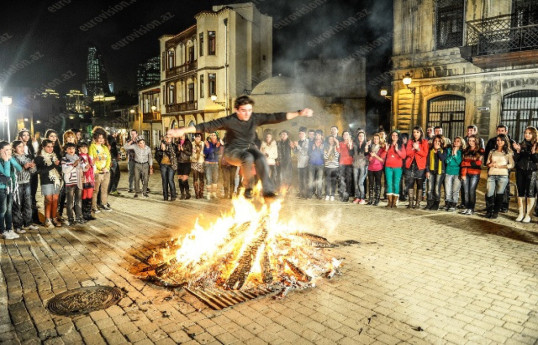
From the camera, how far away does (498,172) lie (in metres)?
8.71

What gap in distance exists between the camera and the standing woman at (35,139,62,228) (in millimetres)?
7815

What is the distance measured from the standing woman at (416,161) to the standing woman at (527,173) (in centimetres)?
216

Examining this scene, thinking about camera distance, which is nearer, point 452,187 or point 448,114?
point 452,187

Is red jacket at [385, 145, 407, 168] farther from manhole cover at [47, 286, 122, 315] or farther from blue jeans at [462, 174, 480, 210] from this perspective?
manhole cover at [47, 286, 122, 315]

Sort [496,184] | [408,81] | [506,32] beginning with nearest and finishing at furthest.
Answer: [496,184]
[506,32]
[408,81]

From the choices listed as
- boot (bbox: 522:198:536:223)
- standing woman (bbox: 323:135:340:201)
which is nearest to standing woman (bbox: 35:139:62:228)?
standing woman (bbox: 323:135:340:201)

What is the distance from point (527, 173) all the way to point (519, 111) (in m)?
9.71

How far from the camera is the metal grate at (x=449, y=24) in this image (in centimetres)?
1734

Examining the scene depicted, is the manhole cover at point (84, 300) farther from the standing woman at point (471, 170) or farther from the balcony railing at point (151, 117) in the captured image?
the balcony railing at point (151, 117)

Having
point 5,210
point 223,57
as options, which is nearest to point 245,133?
point 5,210

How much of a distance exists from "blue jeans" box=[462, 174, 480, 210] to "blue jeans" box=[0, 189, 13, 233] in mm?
→ 10559

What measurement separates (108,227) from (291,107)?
22.4 meters

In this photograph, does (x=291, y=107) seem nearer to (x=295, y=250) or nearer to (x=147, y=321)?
(x=295, y=250)

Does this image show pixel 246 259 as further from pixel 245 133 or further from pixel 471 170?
pixel 471 170
